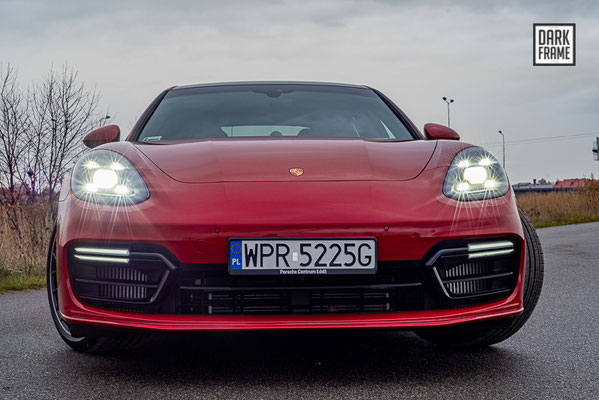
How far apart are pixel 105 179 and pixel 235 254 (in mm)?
688

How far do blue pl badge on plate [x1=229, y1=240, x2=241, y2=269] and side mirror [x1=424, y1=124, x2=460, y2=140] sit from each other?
1505 millimetres

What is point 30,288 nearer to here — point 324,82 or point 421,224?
point 324,82

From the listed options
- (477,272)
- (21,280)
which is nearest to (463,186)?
(477,272)

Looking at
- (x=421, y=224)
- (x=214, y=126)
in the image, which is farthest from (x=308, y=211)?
(x=214, y=126)

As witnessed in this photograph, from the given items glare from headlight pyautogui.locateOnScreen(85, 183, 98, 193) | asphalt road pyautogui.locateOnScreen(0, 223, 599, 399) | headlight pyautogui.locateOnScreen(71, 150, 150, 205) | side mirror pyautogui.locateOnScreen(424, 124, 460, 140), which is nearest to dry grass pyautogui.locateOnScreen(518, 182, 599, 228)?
side mirror pyautogui.locateOnScreen(424, 124, 460, 140)

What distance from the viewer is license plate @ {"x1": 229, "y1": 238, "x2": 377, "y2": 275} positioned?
2469 mm

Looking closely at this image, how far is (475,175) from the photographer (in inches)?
111

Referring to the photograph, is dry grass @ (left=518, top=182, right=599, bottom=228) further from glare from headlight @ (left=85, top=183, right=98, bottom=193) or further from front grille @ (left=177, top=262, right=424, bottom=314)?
glare from headlight @ (left=85, top=183, right=98, bottom=193)

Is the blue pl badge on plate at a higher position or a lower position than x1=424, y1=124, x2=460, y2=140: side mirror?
lower

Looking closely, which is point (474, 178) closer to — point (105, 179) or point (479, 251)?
point (479, 251)

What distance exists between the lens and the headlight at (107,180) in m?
2.67

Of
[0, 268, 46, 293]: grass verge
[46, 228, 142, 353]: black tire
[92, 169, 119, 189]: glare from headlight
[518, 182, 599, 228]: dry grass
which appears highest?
[92, 169, 119, 189]: glare from headlight

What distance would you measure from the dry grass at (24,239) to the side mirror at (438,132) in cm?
477

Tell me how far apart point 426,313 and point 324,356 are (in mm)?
672
